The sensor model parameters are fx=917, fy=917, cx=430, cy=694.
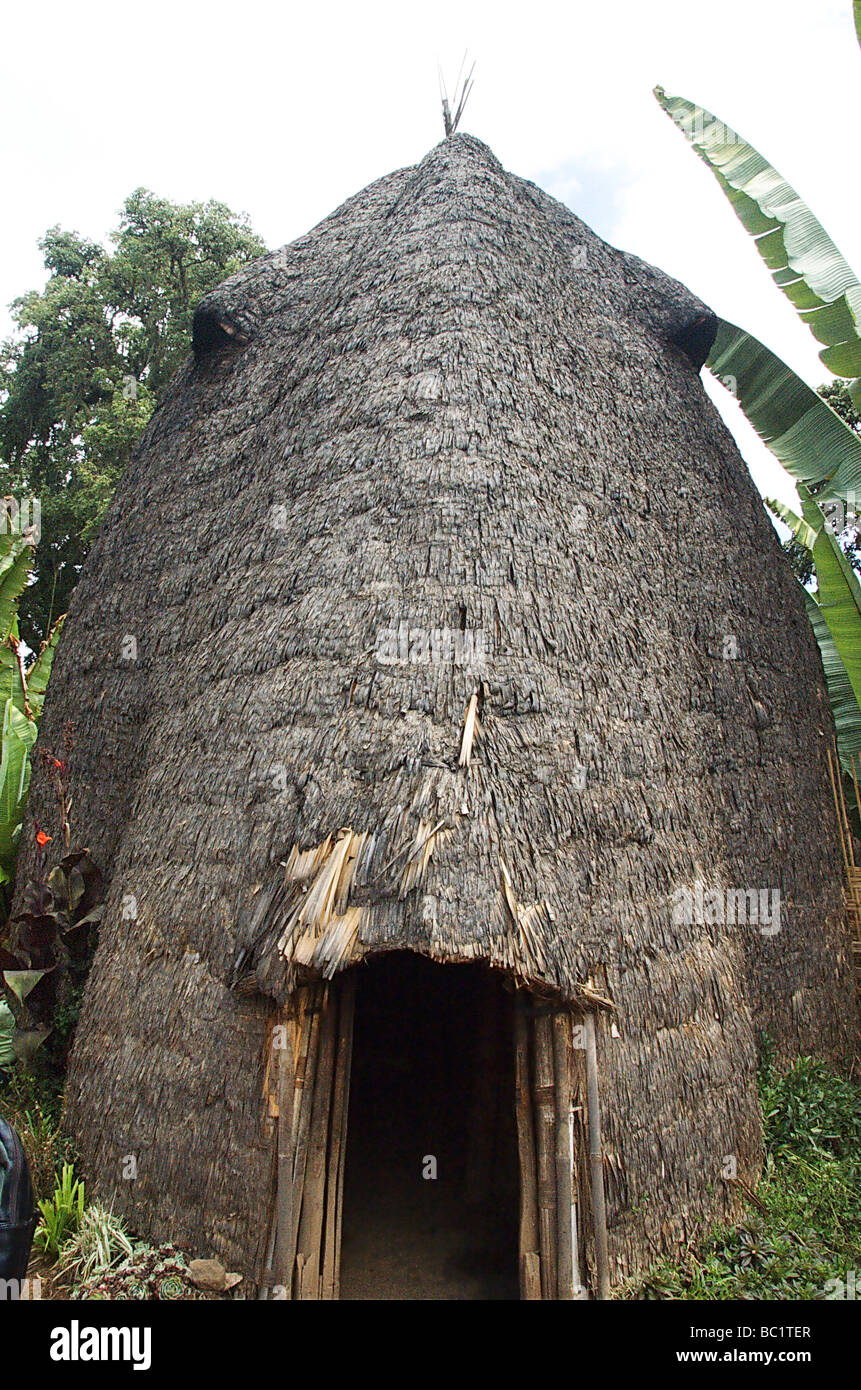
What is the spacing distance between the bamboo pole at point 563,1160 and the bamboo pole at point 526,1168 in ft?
0.46

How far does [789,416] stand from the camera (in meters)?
7.05

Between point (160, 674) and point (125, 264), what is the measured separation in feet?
42.4

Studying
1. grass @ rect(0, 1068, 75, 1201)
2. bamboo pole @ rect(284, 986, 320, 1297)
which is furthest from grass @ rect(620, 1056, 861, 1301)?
grass @ rect(0, 1068, 75, 1201)

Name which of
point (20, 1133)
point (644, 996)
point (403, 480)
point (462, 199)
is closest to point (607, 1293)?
point (644, 996)

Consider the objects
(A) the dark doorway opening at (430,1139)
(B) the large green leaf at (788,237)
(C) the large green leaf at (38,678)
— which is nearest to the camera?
(A) the dark doorway opening at (430,1139)

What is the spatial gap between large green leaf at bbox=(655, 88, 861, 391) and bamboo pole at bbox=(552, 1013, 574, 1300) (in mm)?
4887

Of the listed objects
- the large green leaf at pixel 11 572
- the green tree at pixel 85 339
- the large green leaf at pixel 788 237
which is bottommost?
the large green leaf at pixel 11 572

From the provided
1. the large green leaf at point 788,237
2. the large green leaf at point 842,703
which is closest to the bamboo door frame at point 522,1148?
the large green leaf at point 842,703

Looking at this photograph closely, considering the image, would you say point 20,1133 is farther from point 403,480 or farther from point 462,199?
point 462,199

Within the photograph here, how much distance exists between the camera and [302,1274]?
4164 millimetres

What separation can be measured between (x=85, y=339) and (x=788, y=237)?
13.6 meters

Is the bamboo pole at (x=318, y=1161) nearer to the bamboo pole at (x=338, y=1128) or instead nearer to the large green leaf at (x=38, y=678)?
the bamboo pole at (x=338, y=1128)

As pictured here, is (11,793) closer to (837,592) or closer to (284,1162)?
(284,1162)

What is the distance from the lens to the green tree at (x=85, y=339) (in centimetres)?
1622
